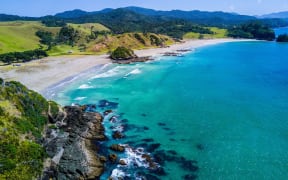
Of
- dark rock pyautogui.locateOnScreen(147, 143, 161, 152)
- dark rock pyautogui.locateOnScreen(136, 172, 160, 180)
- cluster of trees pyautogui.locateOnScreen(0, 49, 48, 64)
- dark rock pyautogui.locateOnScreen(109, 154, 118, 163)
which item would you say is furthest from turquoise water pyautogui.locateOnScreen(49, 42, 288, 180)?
cluster of trees pyautogui.locateOnScreen(0, 49, 48, 64)

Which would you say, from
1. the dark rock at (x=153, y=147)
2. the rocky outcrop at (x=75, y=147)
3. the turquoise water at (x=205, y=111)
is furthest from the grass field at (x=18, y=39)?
the dark rock at (x=153, y=147)

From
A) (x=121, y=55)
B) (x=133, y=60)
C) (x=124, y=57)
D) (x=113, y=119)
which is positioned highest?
(x=121, y=55)

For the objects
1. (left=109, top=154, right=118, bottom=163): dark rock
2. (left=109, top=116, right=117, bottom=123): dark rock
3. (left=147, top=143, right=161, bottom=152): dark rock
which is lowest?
(left=147, top=143, right=161, bottom=152): dark rock

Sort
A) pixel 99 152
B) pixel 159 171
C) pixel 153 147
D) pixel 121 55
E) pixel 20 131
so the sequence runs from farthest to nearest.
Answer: pixel 121 55 < pixel 153 147 < pixel 99 152 < pixel 20 131 < pixel 159 171

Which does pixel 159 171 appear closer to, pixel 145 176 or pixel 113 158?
pixel 145 176

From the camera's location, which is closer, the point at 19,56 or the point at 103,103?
the point at 103,103

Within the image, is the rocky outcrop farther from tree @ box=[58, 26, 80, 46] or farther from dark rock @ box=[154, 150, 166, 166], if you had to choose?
tree @ box=[58, 26, 80, 46]

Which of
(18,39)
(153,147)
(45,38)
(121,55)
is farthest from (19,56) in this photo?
(153,147)
